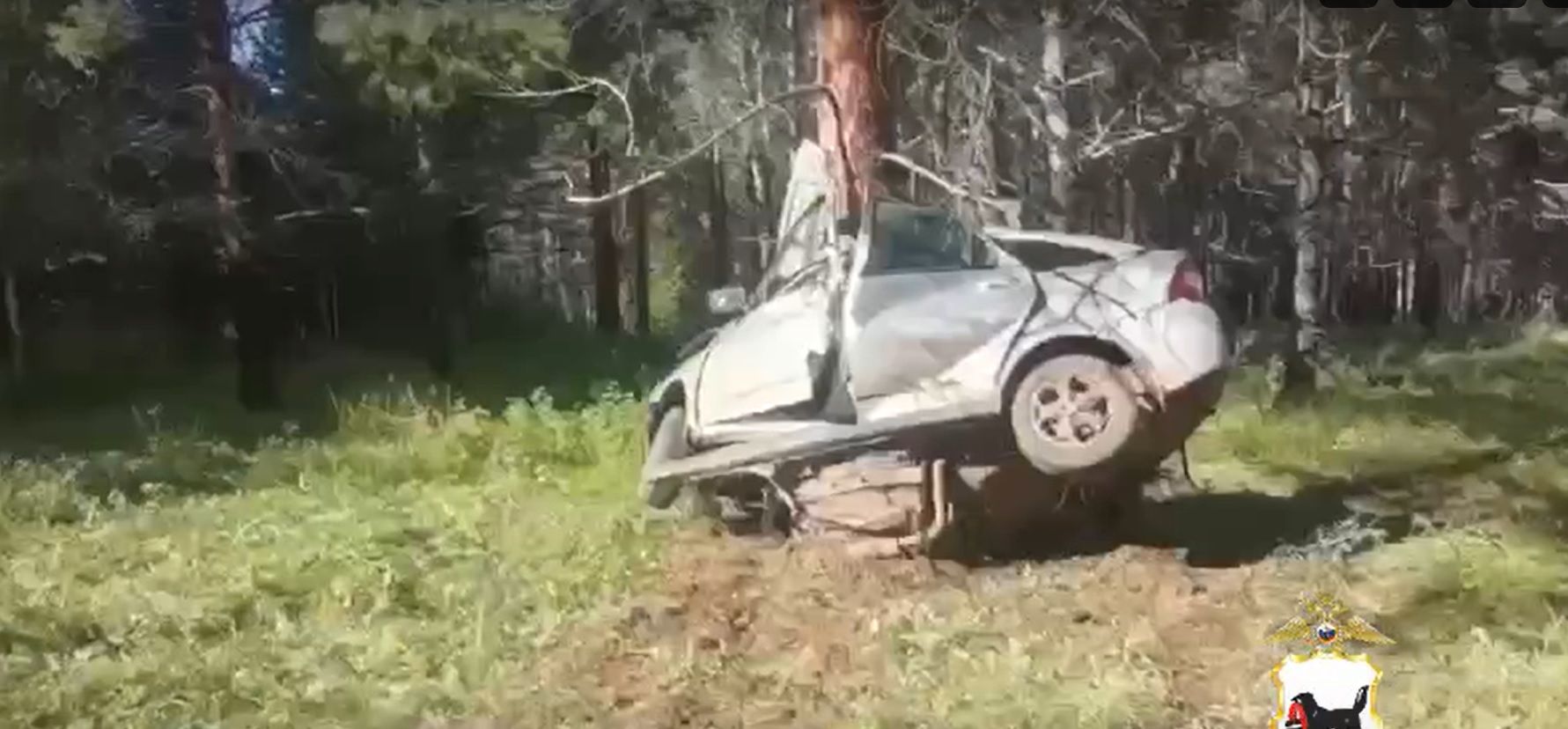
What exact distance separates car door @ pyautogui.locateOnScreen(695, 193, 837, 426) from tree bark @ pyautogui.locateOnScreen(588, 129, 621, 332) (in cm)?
19

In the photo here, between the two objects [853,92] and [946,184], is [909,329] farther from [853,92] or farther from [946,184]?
[853,92]

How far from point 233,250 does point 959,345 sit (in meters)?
1.26

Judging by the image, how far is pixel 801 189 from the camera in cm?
276

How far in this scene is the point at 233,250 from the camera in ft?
9.17

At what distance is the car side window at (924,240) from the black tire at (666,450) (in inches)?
17.5

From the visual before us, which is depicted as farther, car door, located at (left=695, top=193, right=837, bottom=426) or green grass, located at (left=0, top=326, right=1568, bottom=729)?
car door, located at (left=695, top=193, right=837, bottom=426)

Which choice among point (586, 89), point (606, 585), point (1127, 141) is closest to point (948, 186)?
point (1127, 141)

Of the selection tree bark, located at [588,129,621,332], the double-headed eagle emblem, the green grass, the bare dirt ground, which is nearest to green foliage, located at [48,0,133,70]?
the green grass

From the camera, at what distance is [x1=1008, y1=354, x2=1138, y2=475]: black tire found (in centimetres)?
277

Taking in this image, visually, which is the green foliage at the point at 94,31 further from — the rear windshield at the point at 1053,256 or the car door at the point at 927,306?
the rear windshield at the point at 1053,256

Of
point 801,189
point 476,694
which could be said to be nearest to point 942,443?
point 801,189

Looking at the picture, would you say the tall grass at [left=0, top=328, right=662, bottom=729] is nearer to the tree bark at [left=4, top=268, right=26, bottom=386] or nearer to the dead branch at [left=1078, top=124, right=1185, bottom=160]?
the tree bark at [left=4, top=268, right=26, bottom=386]

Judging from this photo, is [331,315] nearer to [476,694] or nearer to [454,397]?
[454,397]

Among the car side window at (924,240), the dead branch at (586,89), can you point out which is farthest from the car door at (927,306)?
the dead branch at (586,89)
